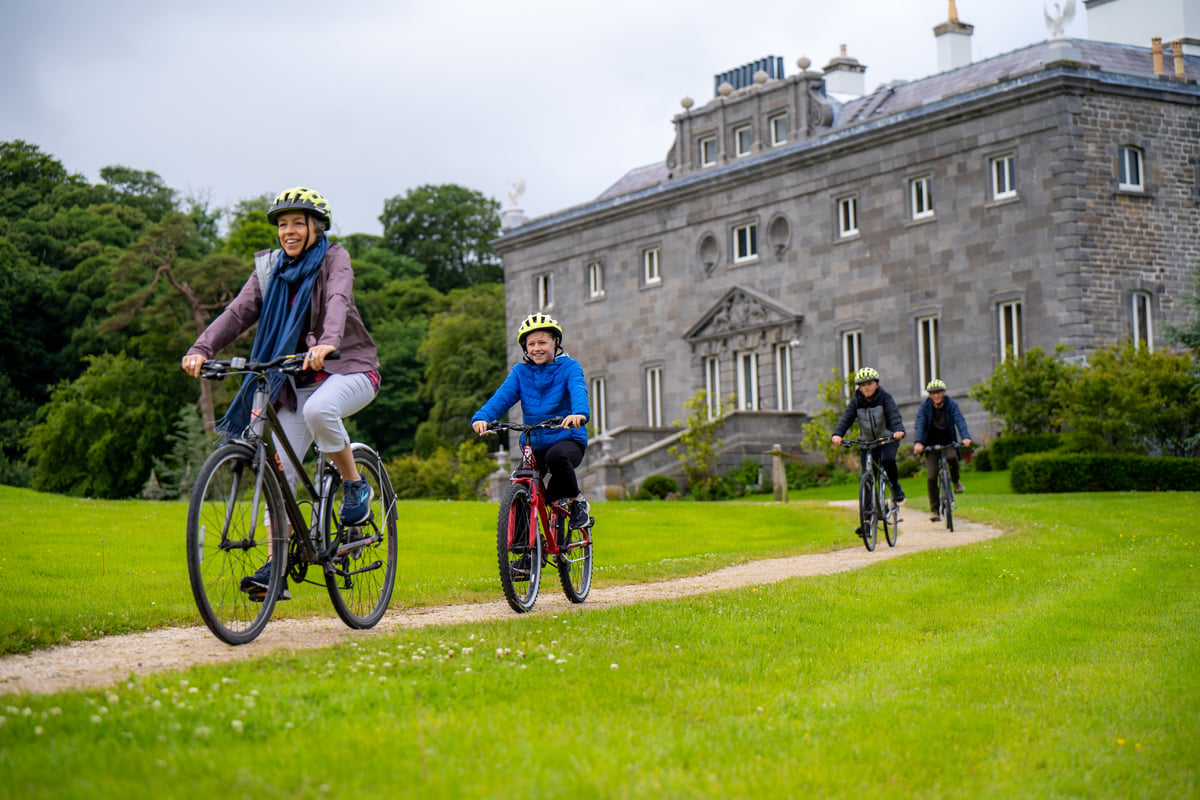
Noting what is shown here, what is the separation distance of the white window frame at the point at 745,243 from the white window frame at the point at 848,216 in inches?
132

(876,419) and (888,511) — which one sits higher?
(876,419)

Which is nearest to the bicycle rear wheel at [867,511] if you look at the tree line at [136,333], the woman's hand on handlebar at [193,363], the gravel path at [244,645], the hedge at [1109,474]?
the gravel path at [244,645]

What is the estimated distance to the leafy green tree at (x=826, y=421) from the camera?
38.7 meters

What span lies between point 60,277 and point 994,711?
64777 mm

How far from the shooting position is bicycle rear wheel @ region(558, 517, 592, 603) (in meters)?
10.6

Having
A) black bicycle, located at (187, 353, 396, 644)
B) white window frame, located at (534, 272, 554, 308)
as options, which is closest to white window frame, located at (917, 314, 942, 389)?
white window frame, located at (534, 272, 554, 308)

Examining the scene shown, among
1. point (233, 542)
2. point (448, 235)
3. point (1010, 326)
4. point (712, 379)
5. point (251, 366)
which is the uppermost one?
point (448, 235)

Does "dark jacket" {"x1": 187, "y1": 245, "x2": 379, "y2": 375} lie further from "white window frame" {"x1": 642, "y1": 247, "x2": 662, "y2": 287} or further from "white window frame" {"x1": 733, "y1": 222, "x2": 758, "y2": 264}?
"white window frame" {"x1": 642, "y1": 247, "x2": 662, "y2": 287}

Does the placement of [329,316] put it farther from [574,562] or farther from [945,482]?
[945,482]

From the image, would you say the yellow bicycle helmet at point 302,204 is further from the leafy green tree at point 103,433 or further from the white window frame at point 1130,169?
the leafy green tree at point 103,433

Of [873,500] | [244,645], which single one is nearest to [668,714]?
[244,645]

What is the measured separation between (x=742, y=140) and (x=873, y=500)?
30.7 m

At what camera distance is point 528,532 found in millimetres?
10273

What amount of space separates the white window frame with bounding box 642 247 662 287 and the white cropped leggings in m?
39.6
